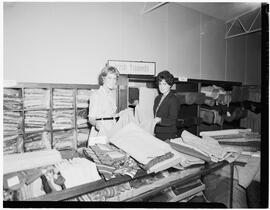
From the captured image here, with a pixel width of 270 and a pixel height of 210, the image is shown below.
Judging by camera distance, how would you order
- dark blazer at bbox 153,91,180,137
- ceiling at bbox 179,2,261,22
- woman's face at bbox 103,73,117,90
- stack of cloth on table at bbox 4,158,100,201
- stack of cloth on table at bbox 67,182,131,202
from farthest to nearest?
1. ceiling at bbox 179,2,261,22
2. dark blazer at bbox 153,91,180,137
3. woman's face at bbox 103,73,117,90
4. stack of cloth on table at bbox 67,182,131,202
5. stack of cloth on table at bbox 4,158,100,201

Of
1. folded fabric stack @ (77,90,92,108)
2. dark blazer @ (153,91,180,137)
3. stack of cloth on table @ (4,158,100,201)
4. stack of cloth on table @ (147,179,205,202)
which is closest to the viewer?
stack of cloth on table @ (4,158,100,201)

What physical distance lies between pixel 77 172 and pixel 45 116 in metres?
1.91

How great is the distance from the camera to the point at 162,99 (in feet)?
8.79

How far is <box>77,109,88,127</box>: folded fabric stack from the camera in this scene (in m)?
3.04

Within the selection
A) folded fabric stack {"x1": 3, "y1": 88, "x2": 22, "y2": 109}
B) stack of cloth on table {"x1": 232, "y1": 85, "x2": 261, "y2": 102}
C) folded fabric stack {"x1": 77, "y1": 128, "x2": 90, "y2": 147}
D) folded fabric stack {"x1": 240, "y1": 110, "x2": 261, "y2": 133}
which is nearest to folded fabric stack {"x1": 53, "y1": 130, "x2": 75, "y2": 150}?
folded fabric stack {"x1": 77, "y1": 128, "x2": 90, "y2": 147}

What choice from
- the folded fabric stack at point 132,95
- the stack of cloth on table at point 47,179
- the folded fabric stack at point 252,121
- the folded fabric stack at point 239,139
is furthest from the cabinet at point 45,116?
the folded fabric stack at point 252,121

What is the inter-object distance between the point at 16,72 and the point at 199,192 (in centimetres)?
277

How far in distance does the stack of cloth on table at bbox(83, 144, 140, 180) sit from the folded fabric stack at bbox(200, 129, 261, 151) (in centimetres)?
106

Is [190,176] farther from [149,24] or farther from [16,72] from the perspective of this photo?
[149,24]

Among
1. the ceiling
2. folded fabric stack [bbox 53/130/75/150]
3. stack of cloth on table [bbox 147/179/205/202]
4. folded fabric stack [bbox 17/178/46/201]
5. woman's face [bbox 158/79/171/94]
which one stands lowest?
stack of cloth on table [bbox 147/179/205/202]

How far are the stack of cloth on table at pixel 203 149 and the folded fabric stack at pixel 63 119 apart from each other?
1895 mm

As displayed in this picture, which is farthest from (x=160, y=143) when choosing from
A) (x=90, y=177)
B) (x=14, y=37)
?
(x=14, y=37)

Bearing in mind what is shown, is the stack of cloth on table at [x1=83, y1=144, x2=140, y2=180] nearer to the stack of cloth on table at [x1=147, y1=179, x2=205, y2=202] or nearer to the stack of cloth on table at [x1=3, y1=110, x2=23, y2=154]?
the stack of cloth on table at [x1=147, y1=179, x2=205, y2=202]

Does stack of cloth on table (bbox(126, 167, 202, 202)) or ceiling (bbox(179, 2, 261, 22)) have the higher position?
ceiling (bbox(179, 2, 261, 22))
